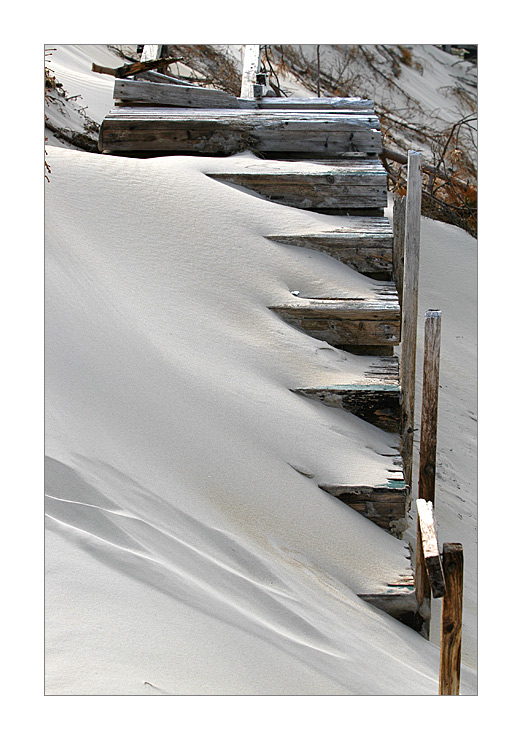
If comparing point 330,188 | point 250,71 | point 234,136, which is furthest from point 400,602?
point 250,71

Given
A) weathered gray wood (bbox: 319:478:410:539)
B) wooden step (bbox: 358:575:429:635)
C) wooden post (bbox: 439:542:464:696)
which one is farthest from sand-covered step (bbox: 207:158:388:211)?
wooden post (bbox: 439:542:464:696)

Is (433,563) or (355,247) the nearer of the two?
(433,563)

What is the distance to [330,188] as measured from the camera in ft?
15.5

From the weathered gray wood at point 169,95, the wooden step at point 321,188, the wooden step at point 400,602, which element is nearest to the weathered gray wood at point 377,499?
the wooden step at point 400,602

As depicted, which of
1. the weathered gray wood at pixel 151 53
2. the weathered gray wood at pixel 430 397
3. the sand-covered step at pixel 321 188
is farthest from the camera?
the weathered gray wood at pixel 151 53

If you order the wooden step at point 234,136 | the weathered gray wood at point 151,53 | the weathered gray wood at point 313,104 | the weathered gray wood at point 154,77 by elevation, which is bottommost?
the wooden step at point 234,136

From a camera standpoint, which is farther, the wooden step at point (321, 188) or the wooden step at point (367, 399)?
the wooden step at point (321, 188)

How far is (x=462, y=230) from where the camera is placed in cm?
862

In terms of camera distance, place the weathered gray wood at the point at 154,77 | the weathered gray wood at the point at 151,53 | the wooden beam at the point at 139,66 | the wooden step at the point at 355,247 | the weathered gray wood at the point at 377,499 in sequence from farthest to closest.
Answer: the weathered gray wood at the point at 151,53
the weathered gray wood at the point at 154,77
the wooden beam at the point at 139,66
the wooden step at the point at 355,247
the weathered gray wood at the point at 377,499

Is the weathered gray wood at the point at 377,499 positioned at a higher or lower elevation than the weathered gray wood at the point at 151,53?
lower

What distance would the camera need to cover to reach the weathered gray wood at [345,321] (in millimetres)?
3830

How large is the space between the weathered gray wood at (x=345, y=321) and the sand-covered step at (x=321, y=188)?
1.06 m

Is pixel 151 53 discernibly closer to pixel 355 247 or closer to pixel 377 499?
pixel 355 247

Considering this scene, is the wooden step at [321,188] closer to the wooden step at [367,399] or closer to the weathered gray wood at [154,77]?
the wooden step at [367,399]
